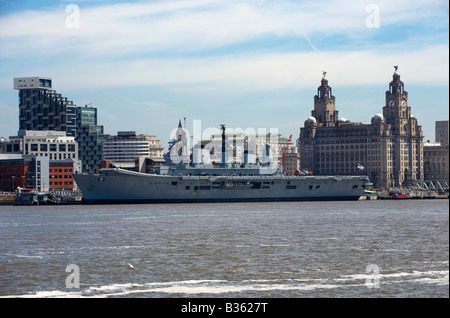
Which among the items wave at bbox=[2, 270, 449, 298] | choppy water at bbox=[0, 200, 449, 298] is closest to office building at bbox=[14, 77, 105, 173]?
choppy water at bbox=[0, 200, 449, 298]

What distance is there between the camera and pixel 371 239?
41.7 meters

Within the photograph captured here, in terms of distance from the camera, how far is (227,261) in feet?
103

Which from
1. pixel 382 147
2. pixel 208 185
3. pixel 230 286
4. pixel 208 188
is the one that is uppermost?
pixel 382 147

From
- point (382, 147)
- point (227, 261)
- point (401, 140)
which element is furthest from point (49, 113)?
point (227, 261)

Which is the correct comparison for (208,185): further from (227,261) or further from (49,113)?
(49,113)

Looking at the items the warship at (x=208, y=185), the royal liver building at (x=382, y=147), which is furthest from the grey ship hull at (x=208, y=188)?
the royal liver building at (x=382, y=147)

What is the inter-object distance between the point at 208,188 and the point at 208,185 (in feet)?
1.94

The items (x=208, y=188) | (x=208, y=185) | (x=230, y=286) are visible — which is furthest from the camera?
(x=208, y=188)

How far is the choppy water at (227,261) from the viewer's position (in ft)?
78.7

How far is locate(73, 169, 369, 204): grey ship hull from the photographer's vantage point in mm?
102188

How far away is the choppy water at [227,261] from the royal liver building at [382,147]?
465 feet

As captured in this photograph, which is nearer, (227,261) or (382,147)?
(227,261)
